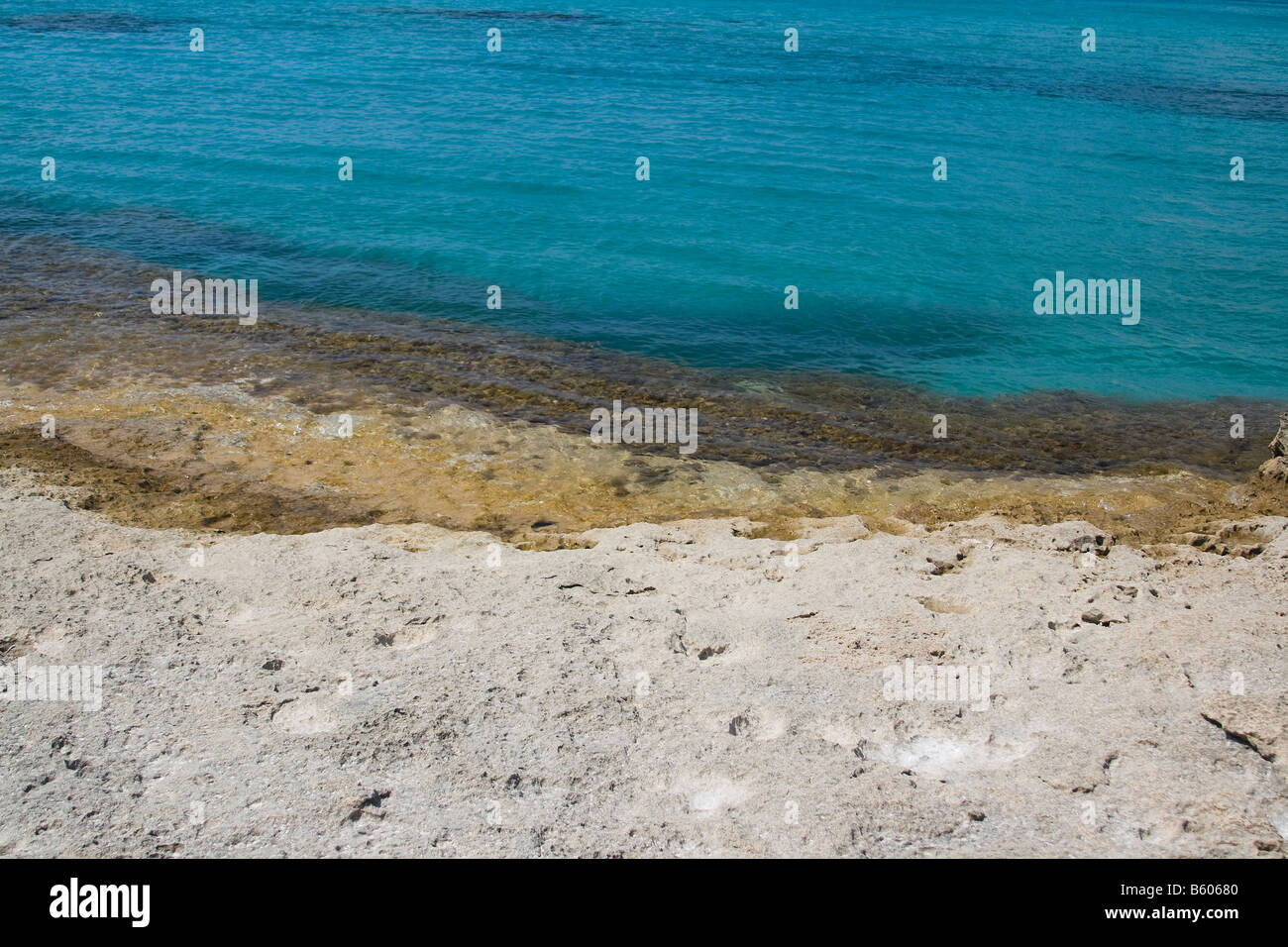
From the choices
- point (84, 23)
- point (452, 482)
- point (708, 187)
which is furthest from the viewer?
point (84, 23)

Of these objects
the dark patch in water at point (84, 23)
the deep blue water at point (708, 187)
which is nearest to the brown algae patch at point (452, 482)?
the deep blue water at point (708, 187)

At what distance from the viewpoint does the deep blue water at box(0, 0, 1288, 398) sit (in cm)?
1360

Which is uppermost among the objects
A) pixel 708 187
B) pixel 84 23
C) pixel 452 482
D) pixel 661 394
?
pixel 84 23

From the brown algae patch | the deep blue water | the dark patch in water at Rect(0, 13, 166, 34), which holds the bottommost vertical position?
the brown algae patch

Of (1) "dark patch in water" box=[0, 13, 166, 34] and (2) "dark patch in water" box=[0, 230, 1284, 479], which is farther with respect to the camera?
(1) "dark patch in water" box=[0, 13, 166, 34]

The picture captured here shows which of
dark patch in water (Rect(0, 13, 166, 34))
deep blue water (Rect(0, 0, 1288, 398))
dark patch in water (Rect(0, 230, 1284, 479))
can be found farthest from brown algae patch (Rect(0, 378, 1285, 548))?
dark patch in water (Rect(0, 13, 166, 34))

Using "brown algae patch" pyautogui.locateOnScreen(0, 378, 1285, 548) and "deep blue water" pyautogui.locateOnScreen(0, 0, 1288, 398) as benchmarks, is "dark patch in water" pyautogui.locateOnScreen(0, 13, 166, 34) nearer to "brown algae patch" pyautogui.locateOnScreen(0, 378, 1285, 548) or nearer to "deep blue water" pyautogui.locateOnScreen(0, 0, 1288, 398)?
"deep blue water" pyautogui.locateOnScreen(0, 0, 1288, 398)

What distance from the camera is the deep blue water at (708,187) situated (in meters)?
13.6

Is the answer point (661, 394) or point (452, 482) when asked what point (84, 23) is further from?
point (452, 482)

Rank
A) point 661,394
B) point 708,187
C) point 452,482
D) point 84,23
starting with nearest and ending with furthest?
point 452,482 → point 661,394 → point 708,187 → point 84,23

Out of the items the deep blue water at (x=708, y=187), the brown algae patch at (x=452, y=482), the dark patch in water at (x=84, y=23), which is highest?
the dark patch in water at (x=84, y=23)

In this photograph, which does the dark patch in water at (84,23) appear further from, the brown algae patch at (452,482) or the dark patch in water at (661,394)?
the brown algae patch at (452,482)

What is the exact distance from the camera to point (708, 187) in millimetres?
18844

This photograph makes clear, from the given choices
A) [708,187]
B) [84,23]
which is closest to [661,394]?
[708,187]
